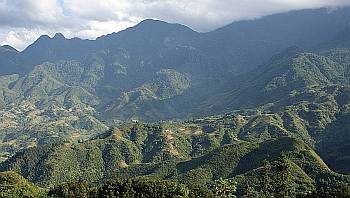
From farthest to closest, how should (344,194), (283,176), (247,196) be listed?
(344,194) → (247,196) → (283,176)

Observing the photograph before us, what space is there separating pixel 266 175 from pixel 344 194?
45.4 meters

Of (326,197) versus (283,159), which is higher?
(283,159)

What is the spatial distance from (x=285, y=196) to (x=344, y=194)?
144 ft

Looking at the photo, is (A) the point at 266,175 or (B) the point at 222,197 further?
(B) the point at 222,197

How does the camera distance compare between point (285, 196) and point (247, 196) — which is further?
point (247, 196)

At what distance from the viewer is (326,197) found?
199875mm

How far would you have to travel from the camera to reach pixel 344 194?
196m

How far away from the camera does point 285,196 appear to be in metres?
165

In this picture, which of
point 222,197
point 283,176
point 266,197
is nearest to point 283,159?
point 283,176

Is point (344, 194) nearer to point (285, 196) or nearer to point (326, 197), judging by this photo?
point (326, 197)

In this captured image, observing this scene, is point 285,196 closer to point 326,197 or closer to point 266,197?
point 266,197

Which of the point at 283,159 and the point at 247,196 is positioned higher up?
the point at 283,159

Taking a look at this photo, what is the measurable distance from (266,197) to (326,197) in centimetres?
3364

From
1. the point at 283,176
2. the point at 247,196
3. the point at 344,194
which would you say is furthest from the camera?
the point at 344,194
